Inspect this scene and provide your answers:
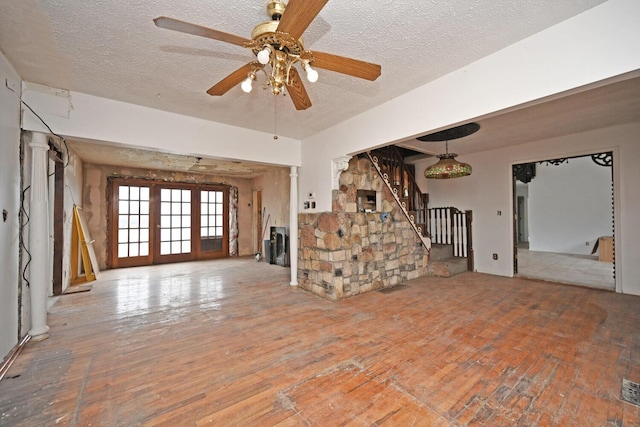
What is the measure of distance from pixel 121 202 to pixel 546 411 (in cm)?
762

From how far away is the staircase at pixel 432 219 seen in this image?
4.66 m

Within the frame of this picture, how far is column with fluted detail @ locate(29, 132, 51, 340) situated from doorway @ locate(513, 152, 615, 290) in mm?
8030

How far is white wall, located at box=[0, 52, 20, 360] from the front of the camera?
203cm

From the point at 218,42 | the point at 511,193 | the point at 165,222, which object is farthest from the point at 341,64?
the point at 165,222

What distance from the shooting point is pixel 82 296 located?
3795 mm

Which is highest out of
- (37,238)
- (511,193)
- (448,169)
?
(448,169)

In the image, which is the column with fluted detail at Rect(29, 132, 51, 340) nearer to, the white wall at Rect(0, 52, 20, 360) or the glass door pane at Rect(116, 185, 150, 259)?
the white wall at Rect(0, 52, 20, 360)

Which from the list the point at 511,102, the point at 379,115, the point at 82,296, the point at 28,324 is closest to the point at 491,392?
the point at 511,102

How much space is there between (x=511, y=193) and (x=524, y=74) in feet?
13.0

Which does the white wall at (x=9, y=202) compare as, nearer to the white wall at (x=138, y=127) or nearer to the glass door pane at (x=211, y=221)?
the white wall at (x=138, y=127)

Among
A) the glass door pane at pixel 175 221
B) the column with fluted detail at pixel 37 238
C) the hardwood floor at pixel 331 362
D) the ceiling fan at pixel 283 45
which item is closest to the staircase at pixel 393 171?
the hardwood floor at pixel 331 362

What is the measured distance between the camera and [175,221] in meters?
6.70

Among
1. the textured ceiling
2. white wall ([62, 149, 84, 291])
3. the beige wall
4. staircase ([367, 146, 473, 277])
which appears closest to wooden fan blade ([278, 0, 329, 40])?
the textured ceiling

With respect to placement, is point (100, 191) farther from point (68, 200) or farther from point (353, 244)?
point (353, 244)
